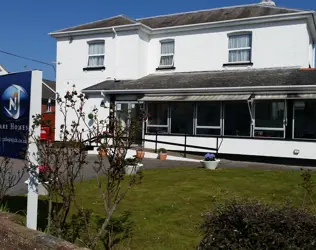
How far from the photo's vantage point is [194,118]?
63.0ft

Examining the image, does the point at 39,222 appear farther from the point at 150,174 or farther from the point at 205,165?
the point at 205,165

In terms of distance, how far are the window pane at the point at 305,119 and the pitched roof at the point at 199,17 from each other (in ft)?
18.8

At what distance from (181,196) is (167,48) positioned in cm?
1563

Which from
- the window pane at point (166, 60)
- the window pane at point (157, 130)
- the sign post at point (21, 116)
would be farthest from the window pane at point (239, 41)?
the sign post at point (21, 116)

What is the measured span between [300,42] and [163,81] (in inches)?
289

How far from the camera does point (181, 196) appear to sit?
8.65 metres

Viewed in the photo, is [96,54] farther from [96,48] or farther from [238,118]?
[238,118]

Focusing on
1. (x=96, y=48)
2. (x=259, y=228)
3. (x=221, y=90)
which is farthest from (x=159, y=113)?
(x=259, y=228)

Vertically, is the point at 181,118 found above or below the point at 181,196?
above

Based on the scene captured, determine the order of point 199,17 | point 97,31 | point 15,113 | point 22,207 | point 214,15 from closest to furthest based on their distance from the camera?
point 15,113, point 22,207, point 214,15, point 199,17, point 97,31

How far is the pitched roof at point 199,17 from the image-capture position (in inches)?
824

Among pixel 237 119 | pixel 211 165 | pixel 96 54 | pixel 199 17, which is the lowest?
pixel 211 165

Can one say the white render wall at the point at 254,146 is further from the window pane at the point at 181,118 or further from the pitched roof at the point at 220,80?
the pitched roof at the point at 220,80

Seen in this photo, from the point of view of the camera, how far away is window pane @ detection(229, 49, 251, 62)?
20.4 m
